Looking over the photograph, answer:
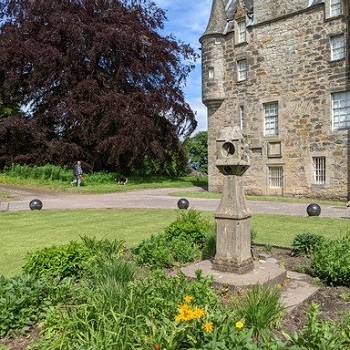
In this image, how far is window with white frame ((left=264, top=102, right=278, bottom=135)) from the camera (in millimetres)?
21703

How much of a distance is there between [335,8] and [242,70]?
5.68 m

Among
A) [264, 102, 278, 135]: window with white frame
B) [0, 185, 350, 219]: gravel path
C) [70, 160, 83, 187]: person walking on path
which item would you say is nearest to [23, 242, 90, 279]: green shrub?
[0, 185, 350, 219]: gravel path

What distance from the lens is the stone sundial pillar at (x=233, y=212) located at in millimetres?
5695

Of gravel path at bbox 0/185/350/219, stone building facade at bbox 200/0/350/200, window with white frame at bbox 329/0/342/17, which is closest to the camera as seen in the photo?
gravel path at bbox 0/185/350/219

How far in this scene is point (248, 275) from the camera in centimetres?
561

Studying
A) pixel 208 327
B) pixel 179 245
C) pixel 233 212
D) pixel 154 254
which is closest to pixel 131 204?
pixel 179 245

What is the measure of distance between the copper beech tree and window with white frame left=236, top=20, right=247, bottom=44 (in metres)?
7.91

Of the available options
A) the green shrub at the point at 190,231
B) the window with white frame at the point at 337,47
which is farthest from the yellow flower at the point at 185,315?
the window with white frame at the point at 337,47

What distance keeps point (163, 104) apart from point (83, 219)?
17.7m

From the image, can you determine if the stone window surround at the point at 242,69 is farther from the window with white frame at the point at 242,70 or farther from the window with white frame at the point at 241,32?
the window with white frame at the point at 241,32

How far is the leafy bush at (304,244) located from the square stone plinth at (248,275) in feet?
4.44

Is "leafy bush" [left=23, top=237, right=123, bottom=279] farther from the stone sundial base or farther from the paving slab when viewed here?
the stone sundial base

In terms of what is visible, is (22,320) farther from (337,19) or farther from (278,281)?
(337,19)

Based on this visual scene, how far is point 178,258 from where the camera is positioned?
22.6 ft
